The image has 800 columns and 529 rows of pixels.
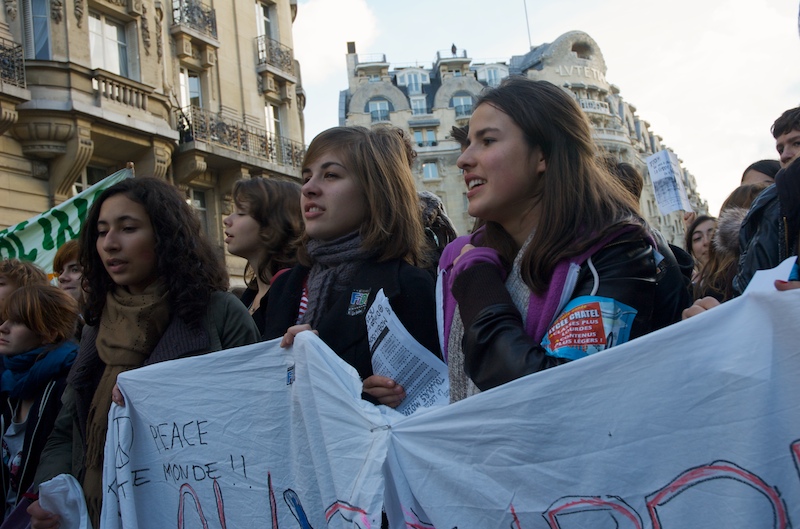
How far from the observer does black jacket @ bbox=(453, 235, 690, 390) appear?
158cm

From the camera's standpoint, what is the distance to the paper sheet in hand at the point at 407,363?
6.80ft

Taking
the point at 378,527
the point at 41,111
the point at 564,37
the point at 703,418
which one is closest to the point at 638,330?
the point at 703,418

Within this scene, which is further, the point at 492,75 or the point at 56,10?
the point at 492,75

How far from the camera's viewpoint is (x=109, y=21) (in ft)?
45.6

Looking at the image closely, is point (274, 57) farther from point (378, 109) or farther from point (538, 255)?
point (378, 109)

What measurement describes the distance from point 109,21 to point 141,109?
2007mm

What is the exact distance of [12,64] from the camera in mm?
11367

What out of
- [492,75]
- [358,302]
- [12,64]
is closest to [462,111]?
[492,75]

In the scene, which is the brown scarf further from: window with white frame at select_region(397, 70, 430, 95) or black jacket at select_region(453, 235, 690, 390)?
window with white frame at select_region(397, 70, 430, 95)

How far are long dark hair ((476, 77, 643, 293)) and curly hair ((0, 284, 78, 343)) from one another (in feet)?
7.09

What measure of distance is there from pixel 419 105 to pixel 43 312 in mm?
54963

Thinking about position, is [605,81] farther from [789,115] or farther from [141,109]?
[789,115]

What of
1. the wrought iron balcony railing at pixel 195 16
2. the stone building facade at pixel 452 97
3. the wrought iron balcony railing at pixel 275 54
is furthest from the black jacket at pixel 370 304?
the stone building facade at pixel 452 97

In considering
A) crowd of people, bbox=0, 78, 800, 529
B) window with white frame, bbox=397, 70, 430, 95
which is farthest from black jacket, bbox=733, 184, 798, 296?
window with white frame, bbox=397, 70, 430, 95
